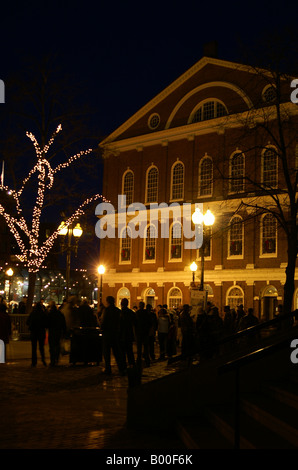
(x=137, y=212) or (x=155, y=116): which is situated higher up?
(x=155, y=116)

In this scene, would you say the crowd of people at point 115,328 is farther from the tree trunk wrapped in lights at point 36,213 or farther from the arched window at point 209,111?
the arched window at point 209,111

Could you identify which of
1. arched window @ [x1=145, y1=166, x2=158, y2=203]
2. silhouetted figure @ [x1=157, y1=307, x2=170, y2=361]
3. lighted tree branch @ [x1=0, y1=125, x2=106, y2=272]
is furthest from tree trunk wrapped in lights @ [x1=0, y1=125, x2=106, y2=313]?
arched window @ [x1=145, y1=166, x2=158, y2=203]

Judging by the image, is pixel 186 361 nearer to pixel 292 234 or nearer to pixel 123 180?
pixel 292 234

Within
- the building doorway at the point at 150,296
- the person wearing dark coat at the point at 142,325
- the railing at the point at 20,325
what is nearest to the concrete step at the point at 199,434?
the person wearing dark coat at the point at 142,325

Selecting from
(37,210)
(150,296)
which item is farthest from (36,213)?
(150,296)

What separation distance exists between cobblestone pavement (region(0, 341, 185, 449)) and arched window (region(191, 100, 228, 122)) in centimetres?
2891

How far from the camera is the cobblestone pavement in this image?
25.3 ft

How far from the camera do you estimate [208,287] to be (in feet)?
133

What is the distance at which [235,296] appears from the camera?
3997 cm

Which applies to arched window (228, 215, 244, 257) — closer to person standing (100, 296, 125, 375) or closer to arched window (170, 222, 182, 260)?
arched window (170, 222, 182, 260)

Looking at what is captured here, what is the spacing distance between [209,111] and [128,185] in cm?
868

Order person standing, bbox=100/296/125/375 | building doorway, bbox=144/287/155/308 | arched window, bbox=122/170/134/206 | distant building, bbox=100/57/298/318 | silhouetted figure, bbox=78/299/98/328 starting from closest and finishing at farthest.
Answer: person standing, bbox=100/296/125/375
silhouetted figure, bbox=78/299/98/328
distant building, bbox=100/57/298/318
building doorway, bbox=144/287/155/308
arched window, bbox=122/170/134/206
